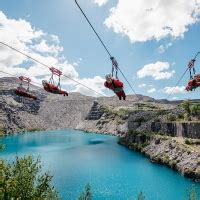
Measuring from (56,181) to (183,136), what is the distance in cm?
6745

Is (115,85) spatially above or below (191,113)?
below

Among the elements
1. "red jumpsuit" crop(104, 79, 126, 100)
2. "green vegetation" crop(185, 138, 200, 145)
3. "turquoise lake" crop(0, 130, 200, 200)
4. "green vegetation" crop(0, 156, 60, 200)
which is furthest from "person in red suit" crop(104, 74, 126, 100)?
"green vegetation" crop(185, 138, 200, 145)

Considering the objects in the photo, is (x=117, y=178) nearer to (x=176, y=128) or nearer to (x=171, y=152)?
(x=171, y=152)

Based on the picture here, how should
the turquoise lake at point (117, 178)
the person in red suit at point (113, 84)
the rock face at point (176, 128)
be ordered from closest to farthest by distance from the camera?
the person in red suit at point (113, 84) → the turquoise lake at point (117, 178) → the rock face at point (176, 128)

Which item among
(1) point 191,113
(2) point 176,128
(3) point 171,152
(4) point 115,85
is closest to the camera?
(4) point 115,85

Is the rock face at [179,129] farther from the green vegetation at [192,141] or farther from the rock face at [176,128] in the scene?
the green vegetation at [192,141]

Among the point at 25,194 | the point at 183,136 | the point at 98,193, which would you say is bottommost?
the point at 98,193

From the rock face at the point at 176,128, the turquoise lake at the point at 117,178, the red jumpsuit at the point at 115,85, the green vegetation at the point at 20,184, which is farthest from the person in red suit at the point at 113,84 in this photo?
the rock face at the point at 176,128

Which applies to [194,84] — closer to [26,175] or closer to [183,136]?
[26,175]

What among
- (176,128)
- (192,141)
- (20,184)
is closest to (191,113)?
(176,128)

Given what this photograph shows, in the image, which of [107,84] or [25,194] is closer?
[107,84]

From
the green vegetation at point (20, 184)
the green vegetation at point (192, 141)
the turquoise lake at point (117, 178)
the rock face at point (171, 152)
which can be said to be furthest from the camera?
the green vegetation at point (192, 141)

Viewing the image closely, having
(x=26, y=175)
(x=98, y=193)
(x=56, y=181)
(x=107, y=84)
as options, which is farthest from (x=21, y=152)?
(x=107, y=84)

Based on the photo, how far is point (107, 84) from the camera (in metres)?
40.4
